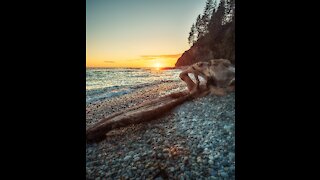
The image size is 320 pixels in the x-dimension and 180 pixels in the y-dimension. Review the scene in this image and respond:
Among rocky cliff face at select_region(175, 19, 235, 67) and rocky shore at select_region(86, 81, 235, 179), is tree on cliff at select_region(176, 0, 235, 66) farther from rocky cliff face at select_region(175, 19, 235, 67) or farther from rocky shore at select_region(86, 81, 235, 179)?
rocky shore at select_region(86, 81, 235, 179)

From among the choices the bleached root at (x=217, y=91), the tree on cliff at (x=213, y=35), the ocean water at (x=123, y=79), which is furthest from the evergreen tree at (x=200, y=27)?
the bleached root at (x=217, y=91)

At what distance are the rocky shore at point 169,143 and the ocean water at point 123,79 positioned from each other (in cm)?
5

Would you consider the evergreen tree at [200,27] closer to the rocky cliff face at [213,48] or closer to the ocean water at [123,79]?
the rocky cliff face at [213,48]

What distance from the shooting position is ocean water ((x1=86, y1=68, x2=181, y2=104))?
1.94 m

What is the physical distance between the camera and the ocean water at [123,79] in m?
1.94

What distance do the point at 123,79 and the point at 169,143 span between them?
0.67 metres

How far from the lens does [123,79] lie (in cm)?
202

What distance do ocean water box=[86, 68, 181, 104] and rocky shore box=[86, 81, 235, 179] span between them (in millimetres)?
50

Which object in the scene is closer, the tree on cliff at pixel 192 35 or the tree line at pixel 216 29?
the tree line at pixel 216 29

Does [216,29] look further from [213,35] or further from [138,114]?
[138,114]

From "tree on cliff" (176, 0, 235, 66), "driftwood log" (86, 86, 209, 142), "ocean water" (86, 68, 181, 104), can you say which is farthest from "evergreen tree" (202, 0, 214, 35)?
"driftwood log" (86, 86, 209, 142)

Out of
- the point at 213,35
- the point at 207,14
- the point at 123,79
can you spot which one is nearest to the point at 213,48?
the point at 213,35
